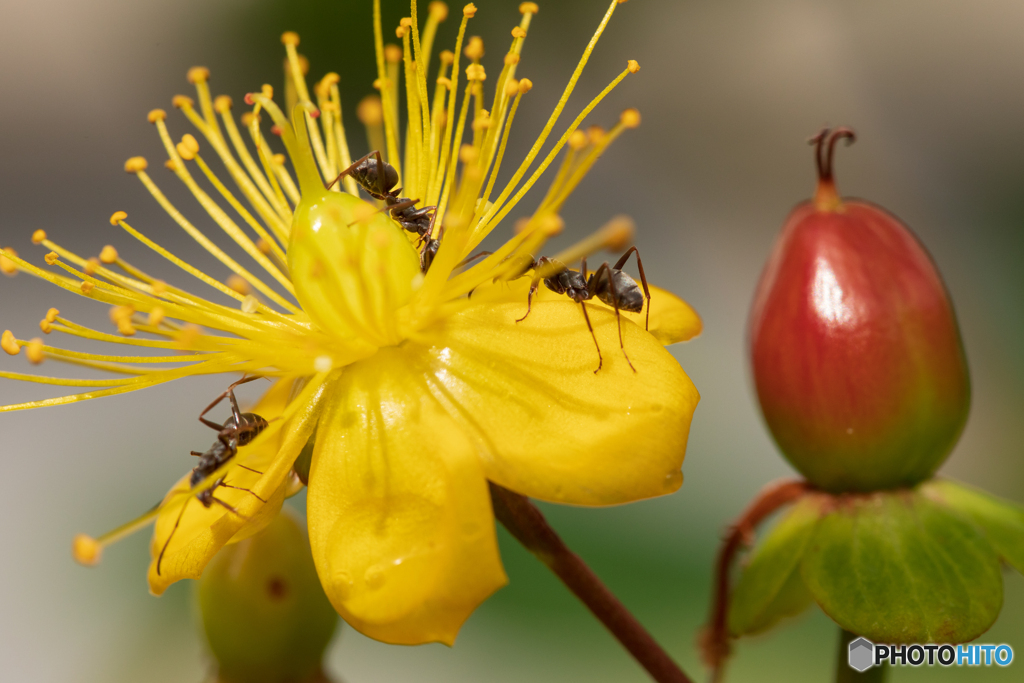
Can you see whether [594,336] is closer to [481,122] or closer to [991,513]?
[481,122]

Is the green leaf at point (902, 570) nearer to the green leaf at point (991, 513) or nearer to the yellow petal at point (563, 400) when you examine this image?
the green leaf at point (991, 513)

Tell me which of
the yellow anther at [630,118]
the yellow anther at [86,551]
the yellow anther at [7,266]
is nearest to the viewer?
the yellow anther at [86,551]

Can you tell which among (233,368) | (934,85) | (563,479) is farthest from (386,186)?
(934,85)

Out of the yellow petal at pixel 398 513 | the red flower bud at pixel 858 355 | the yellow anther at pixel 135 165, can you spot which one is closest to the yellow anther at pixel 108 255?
the yellow anther at pixel 135 165

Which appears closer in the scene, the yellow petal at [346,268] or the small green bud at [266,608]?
the yellow petal at [346,268]

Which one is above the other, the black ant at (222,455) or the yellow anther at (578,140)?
the yellow anther at (578,140)

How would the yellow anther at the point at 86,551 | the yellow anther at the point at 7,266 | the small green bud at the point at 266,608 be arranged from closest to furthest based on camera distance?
the yellow anther at the point at 86,551 < the yellow anther at the point at 7,266 < the small green bud at the point at 266,608

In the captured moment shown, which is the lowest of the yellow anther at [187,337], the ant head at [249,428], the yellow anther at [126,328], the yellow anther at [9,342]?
the ant head at [249,428]
